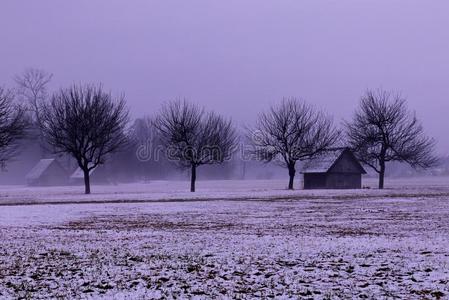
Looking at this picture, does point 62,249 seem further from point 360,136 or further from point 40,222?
point 360,136

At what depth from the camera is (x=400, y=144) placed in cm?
6669

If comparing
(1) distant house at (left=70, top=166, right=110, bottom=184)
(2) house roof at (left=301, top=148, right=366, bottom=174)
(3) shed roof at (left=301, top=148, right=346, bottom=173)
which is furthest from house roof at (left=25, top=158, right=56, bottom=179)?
(2) house roof at (left=301, top=148, right=366, bottom=174)

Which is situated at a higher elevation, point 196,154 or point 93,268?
point 196,154

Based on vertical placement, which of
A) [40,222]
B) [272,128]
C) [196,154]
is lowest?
[40,222]

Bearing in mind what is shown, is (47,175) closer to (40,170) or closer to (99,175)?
(40,170)

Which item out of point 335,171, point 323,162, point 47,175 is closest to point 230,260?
point 335,171

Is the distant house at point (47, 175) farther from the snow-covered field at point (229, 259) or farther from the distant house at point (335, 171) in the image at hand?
the snow-covered field at point (229, 259)

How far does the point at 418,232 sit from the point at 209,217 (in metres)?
11.4

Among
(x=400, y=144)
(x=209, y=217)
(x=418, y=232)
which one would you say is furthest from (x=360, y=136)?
(x=418, y=232)

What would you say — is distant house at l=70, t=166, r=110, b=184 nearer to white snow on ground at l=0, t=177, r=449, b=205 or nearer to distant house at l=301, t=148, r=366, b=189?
white snow on ground at l=0, t=177, r=449, b=205

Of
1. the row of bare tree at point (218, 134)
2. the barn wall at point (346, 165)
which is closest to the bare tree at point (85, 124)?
the row of bare tree at point (218, 134)

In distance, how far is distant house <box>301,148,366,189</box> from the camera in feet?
223

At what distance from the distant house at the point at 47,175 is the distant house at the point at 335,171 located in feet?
182

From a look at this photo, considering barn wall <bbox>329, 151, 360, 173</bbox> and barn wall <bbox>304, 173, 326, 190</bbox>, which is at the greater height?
barn wall <bbox>329, 151, 360, 173</bbox>
